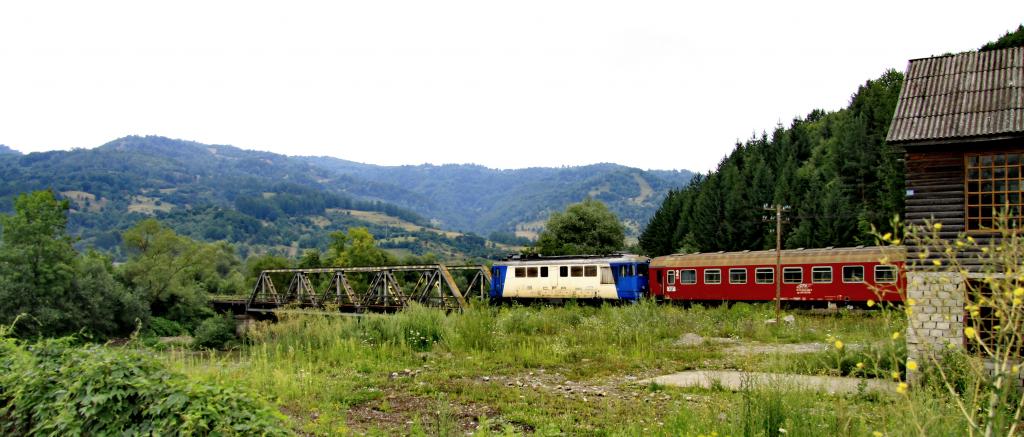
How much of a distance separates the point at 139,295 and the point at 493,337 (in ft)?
133

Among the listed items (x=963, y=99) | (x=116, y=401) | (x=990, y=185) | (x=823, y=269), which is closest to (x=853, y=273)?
(x=823, y=269)

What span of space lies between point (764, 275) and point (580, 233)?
123 feet

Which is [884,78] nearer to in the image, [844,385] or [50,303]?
[844,385]

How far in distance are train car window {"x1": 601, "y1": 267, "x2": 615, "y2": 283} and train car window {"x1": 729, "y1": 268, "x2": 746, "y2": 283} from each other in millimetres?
5425

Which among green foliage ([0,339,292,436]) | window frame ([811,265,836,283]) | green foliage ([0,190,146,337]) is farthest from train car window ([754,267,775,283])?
green foliage ([0,190,146,337])

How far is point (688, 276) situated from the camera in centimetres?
3294

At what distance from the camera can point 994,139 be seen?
12.4 metres

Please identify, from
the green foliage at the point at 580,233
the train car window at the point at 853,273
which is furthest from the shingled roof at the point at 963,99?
the green foliage at the point at 580,233

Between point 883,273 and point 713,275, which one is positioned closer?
point 883,273

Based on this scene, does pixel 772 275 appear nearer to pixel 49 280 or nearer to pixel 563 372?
pixel 563 372

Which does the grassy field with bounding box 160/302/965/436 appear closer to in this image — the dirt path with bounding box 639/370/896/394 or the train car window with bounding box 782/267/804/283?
the dirt path with bounding box 639/370/896/394

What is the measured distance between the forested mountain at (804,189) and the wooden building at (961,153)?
93.6ft

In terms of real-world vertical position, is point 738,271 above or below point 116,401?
below

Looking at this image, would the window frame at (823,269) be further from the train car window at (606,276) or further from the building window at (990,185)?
the building window at (990,185)
